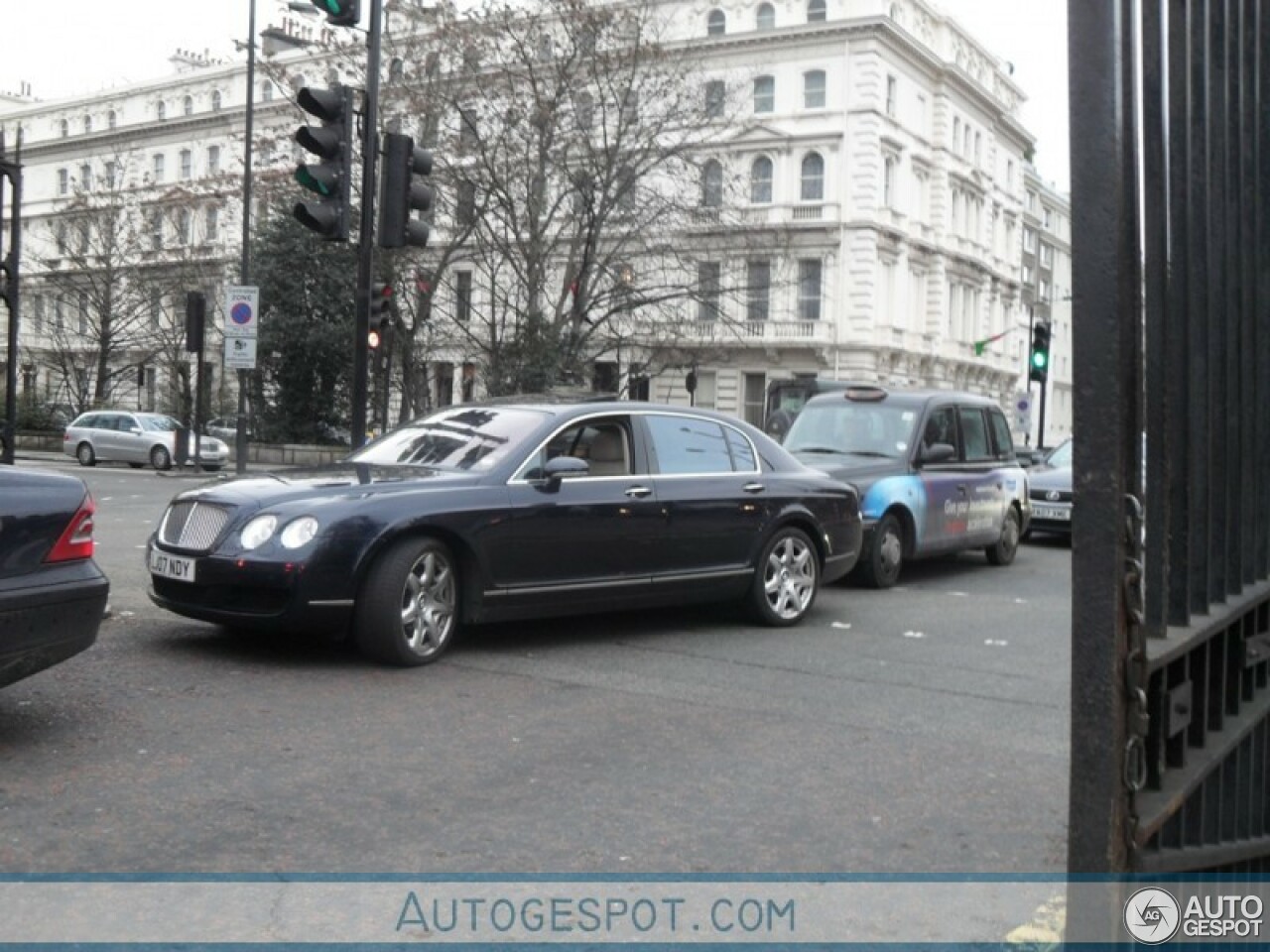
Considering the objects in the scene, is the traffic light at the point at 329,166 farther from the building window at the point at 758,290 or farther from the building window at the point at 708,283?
the building window at the point at 758,290

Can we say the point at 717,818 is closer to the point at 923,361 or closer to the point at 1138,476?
the point at 1138,476

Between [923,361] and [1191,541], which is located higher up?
[923,361]

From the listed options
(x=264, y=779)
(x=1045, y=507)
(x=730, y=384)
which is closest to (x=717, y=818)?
(x=264, y=779)

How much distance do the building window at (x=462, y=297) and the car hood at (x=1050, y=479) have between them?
66.0 feet

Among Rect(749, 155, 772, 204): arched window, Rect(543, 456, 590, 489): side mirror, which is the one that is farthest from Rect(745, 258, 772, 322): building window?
Rect(543, 456, 590, 489): side mirror

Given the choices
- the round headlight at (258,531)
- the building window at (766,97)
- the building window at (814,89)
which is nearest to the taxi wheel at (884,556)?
the round headlight at (258,531)

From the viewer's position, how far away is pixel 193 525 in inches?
310

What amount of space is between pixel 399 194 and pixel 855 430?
16.7ft

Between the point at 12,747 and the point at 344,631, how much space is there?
2256 mm

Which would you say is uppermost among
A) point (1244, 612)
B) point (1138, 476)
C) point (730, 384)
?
point (730, 384)

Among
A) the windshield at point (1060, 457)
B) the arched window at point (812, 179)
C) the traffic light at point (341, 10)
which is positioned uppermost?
the arched window at point (812, 179)

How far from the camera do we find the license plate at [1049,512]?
17.5 metres

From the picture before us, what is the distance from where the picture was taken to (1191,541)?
93.1 inches

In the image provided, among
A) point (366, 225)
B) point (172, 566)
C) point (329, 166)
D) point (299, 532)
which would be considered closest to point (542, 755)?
point (299, 532)
